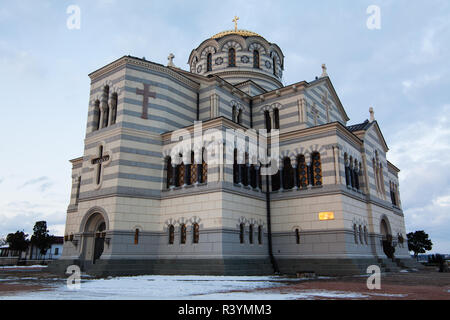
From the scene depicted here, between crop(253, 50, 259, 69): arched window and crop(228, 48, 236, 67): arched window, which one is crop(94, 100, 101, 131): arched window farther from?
crop(253, 50, 259, 69): arched window

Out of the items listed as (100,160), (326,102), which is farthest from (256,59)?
(100,160)

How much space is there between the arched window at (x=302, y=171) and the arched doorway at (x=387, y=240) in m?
9.19

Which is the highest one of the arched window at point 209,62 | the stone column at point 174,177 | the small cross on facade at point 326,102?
the arched window at point 209,62

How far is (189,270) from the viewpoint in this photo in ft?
75.7

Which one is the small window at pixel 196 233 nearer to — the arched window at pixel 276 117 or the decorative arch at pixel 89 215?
the decorative arch at pixel 89 215

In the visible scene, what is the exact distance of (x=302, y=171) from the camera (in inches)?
1075

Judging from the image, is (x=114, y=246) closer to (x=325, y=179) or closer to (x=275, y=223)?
(x=275, y=223)

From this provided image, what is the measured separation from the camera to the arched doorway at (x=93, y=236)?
2583cm

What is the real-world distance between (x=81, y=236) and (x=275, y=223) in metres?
13.9

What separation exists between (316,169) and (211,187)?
8027 mm

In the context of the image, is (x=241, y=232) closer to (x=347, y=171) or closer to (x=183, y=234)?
(x=183, y=234)

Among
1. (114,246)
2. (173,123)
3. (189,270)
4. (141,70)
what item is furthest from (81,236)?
(141,70)

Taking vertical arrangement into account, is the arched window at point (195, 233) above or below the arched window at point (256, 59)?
below

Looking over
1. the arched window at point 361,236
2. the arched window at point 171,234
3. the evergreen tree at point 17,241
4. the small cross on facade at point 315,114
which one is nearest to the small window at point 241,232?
the arched window at point 171,234
